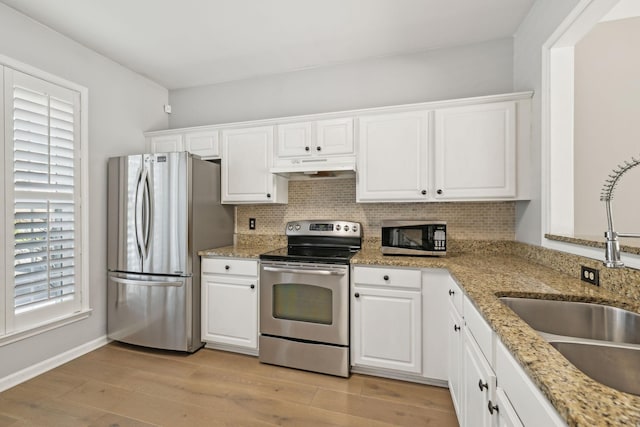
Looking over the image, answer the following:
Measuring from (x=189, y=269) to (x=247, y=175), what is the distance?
95 cm

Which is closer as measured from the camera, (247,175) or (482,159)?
(482,159)

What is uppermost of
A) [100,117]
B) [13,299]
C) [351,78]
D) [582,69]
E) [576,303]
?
[351,78]

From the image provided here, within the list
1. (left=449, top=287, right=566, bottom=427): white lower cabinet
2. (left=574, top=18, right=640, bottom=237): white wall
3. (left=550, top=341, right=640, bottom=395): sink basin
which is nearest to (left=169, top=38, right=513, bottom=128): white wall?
(left=574, top=18, right=640, bottom=237): white wall

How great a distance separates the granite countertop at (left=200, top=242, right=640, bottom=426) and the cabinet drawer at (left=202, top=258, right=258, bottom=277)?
0.21ft

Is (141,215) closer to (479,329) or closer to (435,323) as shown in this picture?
(435,323)

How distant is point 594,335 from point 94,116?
11.8 feet

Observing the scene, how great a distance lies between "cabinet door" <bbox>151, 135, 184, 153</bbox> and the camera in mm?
2893

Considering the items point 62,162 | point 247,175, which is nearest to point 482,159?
point 247,175

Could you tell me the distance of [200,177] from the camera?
2531 mm

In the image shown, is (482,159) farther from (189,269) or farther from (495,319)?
(189,269)

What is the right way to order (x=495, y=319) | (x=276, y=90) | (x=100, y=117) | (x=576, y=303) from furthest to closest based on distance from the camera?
1. (x=276, y=90)
2. (x=100, y=117)
3. (x=576, y=303)
4. (x=495, y=319)

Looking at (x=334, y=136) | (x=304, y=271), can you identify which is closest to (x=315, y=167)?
(x=334, y=136)

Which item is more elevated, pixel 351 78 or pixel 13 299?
pixel 351 78

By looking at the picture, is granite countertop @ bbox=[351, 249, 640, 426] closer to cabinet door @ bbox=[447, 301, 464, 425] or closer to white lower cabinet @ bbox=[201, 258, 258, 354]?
Result: cabinet door @ bbox=[447, 301, 464, 425]
